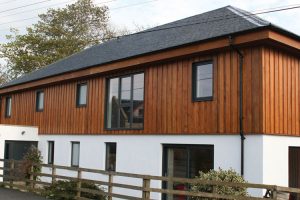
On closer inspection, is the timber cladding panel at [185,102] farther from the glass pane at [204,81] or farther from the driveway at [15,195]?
the driveway at [15,195]

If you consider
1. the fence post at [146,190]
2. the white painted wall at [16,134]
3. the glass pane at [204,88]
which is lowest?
the fence post at [146,190]

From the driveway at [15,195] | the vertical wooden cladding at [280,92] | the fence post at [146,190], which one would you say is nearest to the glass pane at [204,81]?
the vertical wooden cladding at [280,92]

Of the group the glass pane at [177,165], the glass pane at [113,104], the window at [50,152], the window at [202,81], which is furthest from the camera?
the window at [50,152]

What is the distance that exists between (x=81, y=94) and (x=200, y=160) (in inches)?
306

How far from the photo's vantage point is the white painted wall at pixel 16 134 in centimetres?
1948

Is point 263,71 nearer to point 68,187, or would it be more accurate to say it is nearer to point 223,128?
point 223,128

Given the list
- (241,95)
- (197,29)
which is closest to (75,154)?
(197,29)

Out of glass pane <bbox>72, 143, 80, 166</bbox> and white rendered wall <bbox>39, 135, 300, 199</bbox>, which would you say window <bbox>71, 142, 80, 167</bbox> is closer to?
glass pane <bbox>72, 143, 80, 166</bbox>

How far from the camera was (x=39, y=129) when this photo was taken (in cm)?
2059

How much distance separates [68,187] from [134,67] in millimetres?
4651

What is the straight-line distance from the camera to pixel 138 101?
14.8 metres

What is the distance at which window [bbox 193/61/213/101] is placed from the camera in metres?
12.2

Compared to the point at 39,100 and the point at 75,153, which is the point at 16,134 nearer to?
the point at 39,100

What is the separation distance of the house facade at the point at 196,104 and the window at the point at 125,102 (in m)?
0.04
